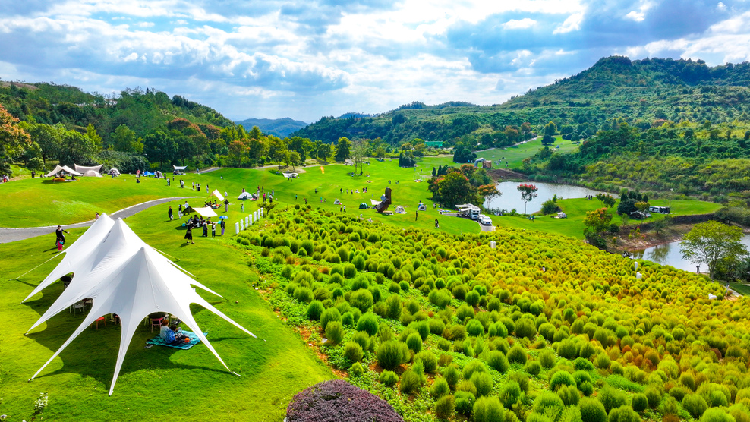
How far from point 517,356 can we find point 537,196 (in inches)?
4797

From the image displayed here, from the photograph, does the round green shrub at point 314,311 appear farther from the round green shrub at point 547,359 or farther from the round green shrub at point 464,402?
the round green shrub at point 547,359

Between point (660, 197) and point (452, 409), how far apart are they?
12812cm

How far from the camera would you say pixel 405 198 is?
9594 cm

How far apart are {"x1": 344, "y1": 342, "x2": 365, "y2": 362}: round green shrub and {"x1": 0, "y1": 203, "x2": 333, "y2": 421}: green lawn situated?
105cm

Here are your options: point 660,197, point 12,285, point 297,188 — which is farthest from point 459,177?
point 12,285

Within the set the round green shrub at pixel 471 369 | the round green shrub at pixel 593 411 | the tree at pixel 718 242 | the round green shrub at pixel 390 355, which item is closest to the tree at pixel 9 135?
the round green shrub at pixel 390 355

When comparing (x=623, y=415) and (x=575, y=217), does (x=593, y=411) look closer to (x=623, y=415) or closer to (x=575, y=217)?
(x=623, y=415)

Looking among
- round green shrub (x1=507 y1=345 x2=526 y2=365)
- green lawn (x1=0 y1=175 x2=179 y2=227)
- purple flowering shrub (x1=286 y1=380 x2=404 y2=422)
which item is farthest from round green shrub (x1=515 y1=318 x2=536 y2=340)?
green lawn (x1=0 y1=175 x2=179 y2=227)

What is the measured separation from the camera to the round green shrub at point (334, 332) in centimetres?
1561

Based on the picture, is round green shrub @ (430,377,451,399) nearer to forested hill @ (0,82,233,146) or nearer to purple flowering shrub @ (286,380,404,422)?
purple flowering shrub @ (286,380,404,422)

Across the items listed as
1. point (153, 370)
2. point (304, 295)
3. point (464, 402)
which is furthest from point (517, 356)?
point (153, 370)

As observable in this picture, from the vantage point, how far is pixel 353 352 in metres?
14.5

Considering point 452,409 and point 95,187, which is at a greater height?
point 95,187

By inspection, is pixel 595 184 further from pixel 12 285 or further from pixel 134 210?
pixel 12 285
